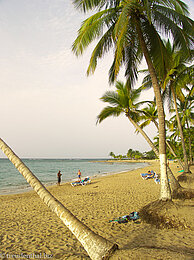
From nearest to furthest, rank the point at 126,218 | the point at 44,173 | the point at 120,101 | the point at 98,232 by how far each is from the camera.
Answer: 1. the point at 98,232
2. the point at 126,218
3. the point at 120,101
4. the point at 44,173

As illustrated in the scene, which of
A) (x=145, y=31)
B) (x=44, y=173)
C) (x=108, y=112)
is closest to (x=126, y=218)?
(x=108, y=112)

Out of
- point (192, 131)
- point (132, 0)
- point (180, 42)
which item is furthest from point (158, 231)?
point (192, 131)

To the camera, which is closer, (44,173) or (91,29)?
(91,29)

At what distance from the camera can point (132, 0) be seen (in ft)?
17.2

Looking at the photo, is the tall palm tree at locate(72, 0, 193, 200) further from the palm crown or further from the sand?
the palm crown

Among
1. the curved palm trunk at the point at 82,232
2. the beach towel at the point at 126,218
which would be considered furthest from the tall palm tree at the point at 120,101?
the curved palm trunk at the point at 82,232

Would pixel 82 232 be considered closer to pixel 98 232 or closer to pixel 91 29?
pixel 98 232

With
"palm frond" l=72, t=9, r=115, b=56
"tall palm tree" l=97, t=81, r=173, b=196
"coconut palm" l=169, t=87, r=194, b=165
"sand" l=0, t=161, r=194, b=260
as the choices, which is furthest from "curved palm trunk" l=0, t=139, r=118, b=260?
"coconut palm" l=169, t=87, r=194, b=165

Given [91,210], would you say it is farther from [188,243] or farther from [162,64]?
[162,64]

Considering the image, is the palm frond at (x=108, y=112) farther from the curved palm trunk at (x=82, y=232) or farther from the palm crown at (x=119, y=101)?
the curved palm trunk at (x=82, y=232)

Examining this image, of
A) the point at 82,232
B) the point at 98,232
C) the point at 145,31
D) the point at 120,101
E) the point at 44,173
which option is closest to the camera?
the point at 82,232

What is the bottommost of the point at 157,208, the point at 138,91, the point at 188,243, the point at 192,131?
the point at 188,243

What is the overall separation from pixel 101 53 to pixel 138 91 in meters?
3.90

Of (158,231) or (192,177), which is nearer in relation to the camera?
(158,231)
